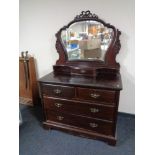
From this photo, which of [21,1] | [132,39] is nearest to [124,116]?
[132,39]

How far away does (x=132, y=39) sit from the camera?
2092 mm

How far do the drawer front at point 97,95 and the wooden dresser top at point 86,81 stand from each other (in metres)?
0.06

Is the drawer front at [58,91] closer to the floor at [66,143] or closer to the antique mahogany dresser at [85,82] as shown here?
the antique mahogany dresser at [85,82]

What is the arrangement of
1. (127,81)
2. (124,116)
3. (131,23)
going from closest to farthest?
(131,23)
(127,81)
(124,116)

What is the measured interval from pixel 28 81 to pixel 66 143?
130 centimetres

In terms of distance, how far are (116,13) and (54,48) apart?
103 cm

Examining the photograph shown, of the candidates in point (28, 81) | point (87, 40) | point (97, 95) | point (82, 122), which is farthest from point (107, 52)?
point (28, 81)

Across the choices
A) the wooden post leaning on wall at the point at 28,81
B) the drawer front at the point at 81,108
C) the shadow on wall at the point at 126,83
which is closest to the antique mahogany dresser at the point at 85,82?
the drawer front at the point at 81,108

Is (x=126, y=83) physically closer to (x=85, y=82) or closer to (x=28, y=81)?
(x=85, y=82)

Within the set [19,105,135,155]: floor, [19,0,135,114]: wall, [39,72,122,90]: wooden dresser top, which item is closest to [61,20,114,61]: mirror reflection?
[19,0,135,114]: wall

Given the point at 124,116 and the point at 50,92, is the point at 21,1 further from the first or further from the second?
the point at 124,116

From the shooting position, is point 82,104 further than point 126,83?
No

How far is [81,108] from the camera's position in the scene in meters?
1.96

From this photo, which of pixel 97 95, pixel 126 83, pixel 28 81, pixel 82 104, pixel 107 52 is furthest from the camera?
pixel 28 81
